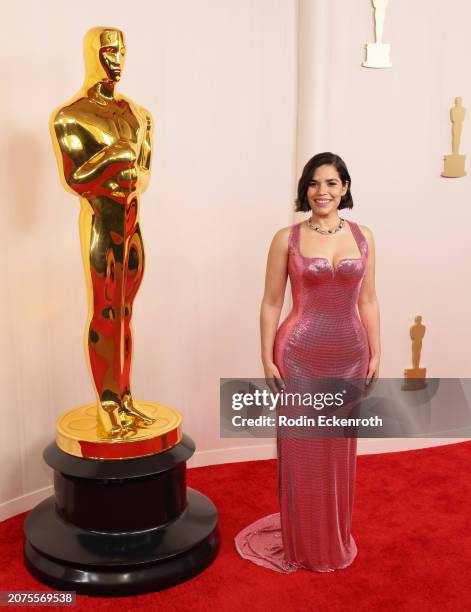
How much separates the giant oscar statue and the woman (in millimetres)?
453

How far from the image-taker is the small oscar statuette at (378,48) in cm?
390

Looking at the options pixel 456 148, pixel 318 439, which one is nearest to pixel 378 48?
pixel 456 148

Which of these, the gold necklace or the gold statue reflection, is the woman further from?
the gold statue reflection

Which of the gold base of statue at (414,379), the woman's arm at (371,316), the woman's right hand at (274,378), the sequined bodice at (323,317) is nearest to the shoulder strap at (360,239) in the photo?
the sequined bodice at (323,317)

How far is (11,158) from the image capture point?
3.27 meters

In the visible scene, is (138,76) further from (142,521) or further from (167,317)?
(142,521)

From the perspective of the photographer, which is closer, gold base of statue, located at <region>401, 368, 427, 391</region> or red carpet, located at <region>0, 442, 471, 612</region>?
red carpet, located at <region>0, 442, 471, 612</region>

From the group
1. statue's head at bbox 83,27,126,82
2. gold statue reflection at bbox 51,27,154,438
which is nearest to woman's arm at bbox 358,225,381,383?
gold statue reflection at bbox 51,27,154,438

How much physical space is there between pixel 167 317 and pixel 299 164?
1150 millimetres

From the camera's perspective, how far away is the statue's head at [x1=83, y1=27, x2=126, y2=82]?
2.68 m

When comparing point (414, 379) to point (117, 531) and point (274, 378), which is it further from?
point (117, 531)

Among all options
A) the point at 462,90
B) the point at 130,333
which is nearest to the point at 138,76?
the point at 130,333

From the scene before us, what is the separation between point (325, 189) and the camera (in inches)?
104

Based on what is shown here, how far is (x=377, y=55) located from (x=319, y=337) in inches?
80.4
